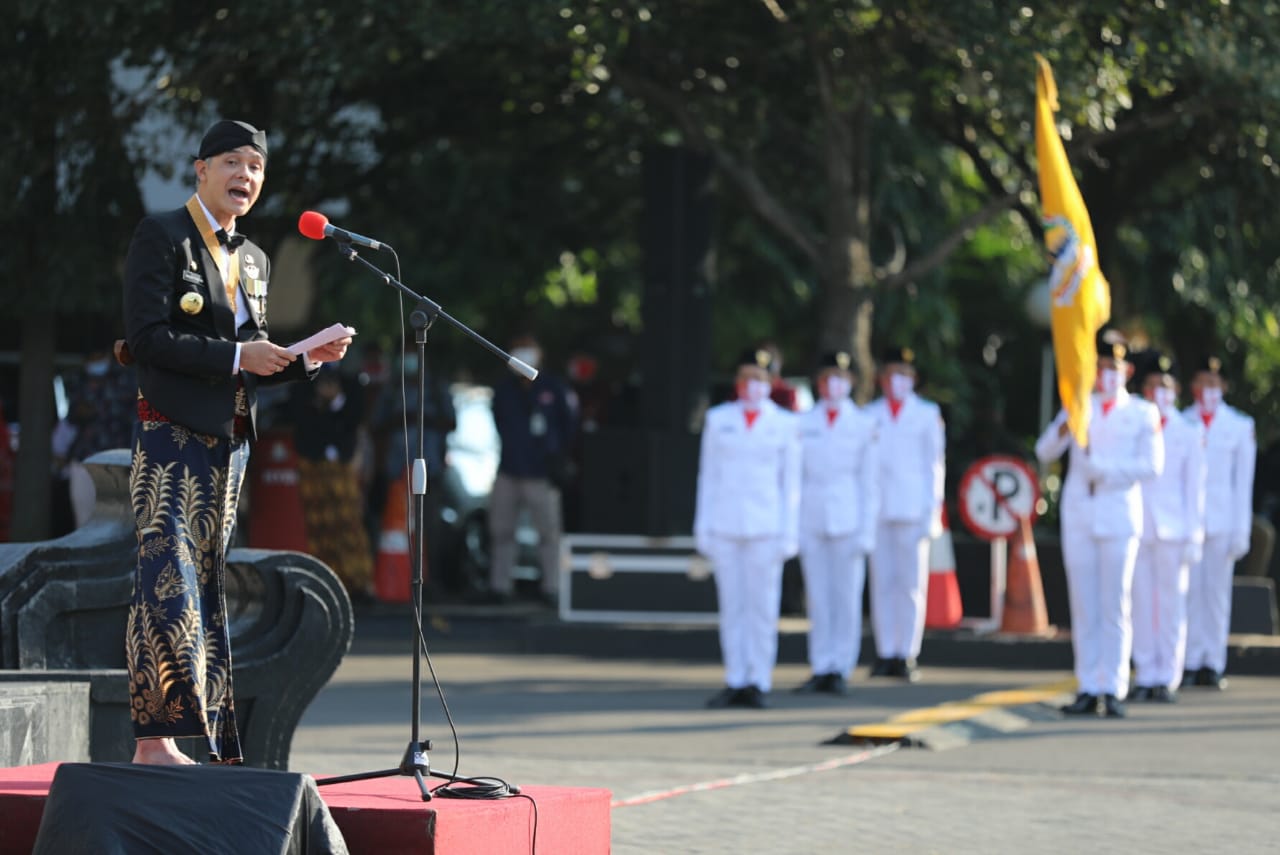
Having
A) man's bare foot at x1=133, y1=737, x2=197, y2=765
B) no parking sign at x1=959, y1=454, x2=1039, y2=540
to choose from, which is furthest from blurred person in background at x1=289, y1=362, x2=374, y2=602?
man's bare foot at x1=133, y1=737, x2=197, y2=765

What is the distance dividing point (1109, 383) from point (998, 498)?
368 cm

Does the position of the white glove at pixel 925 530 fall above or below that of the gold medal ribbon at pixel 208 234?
below

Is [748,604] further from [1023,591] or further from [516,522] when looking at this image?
[516,522]

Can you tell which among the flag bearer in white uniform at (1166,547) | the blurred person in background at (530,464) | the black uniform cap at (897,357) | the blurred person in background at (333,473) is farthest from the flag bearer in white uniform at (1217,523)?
the blurred person in background at (333,473)

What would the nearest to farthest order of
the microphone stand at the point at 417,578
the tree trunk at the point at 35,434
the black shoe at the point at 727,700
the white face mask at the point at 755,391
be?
1. the microphone stand at the point at 417,578
2. the black shoe at the point at 727,700
3. the white face mask at the point at 755,391
4. the tree trunk at the point at 35,434

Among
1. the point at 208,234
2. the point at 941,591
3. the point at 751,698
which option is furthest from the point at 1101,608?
the point at 208,234

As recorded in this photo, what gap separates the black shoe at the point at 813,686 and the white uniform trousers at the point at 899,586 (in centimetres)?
99

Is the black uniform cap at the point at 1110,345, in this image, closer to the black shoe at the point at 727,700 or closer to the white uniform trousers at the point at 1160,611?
the white uniform trousers at the point at 1160,611

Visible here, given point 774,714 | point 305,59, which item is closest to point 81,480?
point 305,59

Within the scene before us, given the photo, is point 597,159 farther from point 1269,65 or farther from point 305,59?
point 1269,65

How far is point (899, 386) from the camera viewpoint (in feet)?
48.9

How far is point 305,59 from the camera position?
17547mm

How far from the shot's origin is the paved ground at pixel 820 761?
8.30m

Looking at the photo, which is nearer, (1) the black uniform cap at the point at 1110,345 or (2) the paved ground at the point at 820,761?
(2) the paved ground at the point at 820,761
